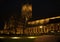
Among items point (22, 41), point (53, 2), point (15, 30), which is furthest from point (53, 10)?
point (22, 41)

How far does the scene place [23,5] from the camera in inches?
273

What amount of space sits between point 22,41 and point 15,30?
0.86 metres

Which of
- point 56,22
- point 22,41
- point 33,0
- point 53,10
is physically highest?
point 33,0

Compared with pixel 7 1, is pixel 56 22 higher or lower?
lower

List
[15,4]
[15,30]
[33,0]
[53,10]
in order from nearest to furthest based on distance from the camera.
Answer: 1. [15,30]
2. [53,10]
3. [33,0]
4. [15,4]

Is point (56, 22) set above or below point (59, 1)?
below

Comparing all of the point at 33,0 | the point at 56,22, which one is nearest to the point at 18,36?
the point at 56,22

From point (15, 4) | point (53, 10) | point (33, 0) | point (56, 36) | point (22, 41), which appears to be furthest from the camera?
point (15, 4)

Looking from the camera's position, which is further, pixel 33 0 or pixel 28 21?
pixel 33 0

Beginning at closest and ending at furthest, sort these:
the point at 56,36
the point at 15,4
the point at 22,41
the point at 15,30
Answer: the point at 56,36
the point at 22,41
the point at 15,30
the point at 15,4

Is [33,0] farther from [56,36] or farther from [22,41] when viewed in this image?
[56,36]

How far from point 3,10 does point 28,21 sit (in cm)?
210

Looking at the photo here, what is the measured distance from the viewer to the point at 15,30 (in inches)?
196

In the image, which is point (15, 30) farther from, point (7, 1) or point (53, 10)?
point (7, 1)
